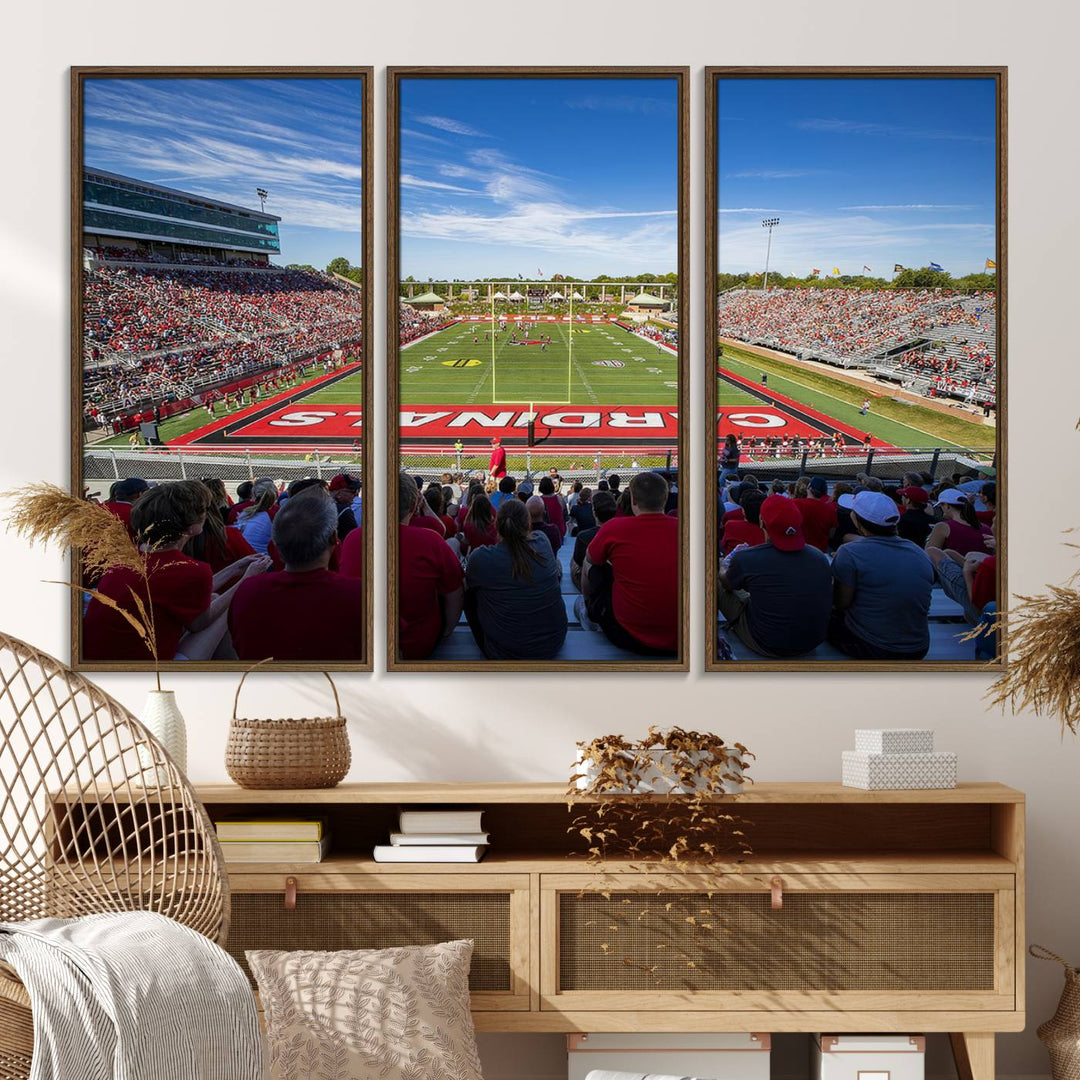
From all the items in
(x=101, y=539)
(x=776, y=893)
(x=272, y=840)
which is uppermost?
(x=101, y=539)

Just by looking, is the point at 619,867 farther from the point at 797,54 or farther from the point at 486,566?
the point at 797,54

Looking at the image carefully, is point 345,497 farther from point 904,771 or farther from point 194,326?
point 904,771

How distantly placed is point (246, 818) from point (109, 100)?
206 centimetres

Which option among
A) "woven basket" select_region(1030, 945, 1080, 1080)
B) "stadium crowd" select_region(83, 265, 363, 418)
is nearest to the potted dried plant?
"stadium crowd" select_region(83, 265, 363, 418)

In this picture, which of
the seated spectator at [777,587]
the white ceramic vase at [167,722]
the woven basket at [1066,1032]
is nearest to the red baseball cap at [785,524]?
the seated spectator at [777,587]

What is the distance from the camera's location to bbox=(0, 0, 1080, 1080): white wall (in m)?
3.55

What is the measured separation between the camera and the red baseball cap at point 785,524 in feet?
11.7

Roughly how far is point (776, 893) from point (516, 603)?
3.44 feet

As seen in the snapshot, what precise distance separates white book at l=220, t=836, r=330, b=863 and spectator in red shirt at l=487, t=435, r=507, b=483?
112cm

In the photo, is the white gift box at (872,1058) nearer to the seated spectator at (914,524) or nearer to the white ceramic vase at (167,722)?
the seated spectator at (914,524)

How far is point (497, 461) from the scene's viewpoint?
3598 millimetres

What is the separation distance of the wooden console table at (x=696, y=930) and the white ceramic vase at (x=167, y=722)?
175mm

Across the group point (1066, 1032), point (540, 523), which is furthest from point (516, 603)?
point (1066, 1032)

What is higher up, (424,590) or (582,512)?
(582,512)
